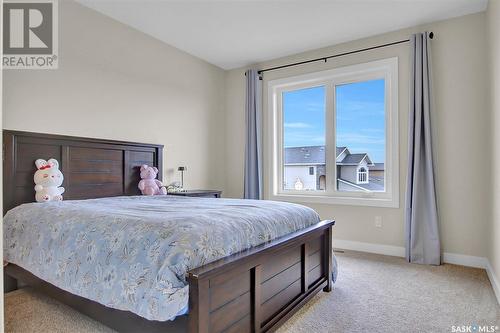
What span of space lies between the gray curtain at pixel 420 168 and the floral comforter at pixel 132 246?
5.74ft

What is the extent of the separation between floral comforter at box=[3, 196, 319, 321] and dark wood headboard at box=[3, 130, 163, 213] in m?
0.45

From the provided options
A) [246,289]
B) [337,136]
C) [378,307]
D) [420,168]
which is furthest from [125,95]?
[420,168]

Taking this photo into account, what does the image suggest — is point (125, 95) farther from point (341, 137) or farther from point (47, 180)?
point (341, 137)

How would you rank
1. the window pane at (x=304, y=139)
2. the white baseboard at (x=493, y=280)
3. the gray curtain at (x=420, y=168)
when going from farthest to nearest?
the window pane at (x=304, y=139) → the gray curtain at (x=420, y=168) → the white baseboard at (x=493, y=280)

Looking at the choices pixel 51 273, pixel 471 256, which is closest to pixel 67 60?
pixel 51 273

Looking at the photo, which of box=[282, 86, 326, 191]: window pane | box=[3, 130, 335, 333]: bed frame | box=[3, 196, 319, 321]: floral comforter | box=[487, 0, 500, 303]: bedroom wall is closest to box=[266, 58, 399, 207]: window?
box=[282, 86, 326, 191]: window pane

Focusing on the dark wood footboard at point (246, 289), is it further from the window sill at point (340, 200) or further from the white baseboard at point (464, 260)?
the white baseboard at point (464, 260)

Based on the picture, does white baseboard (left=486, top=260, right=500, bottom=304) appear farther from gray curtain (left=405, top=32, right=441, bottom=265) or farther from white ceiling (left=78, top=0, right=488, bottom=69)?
white ceiling (left=78, top=0, right=488, bottom=69)

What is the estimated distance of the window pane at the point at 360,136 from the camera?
149 inches

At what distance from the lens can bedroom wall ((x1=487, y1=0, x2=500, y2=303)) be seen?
2.42m

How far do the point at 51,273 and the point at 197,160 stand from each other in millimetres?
2725

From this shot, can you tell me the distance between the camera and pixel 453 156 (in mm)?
Result: 3248

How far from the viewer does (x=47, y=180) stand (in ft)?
8.56

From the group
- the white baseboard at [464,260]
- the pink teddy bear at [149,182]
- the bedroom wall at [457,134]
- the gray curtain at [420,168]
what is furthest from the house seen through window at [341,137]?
the pink teddy bear at [149,182]
